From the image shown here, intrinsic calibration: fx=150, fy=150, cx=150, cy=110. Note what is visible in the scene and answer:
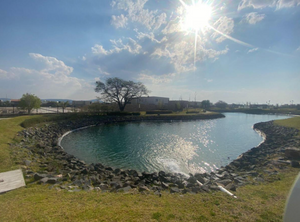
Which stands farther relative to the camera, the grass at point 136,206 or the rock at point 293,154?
the rock at point 293,154

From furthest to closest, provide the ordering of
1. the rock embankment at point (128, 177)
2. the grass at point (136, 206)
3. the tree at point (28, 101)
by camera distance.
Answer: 1. the tree at point (28, 101)
2. the rock embankment at point (128, 177)
3. the grass at point (136, 206)

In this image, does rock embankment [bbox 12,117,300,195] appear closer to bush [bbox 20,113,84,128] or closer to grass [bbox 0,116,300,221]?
grass [bbox 0,116,300,221]

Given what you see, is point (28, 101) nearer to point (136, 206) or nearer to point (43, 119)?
point (43, 119)

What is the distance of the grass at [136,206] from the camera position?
4082 mm

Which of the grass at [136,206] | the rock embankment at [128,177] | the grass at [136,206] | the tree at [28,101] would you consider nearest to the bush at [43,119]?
the tree at [28,101]

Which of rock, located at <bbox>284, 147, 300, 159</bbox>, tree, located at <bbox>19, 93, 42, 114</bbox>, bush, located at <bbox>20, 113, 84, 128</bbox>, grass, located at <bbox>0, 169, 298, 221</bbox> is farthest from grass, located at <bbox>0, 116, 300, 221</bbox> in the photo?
tree, located at <bbox>19, 93, 42, 114</bbox>

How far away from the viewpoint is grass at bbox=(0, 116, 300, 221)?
408 centimetres

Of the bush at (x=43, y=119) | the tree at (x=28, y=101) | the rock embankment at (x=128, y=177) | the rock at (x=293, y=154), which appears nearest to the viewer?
the rock embankment at (x=128, y=177)

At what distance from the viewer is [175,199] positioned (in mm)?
5508

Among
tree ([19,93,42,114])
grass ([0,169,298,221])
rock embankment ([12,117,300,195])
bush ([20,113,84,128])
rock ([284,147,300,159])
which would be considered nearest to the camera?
grass ([0,169,298,221])

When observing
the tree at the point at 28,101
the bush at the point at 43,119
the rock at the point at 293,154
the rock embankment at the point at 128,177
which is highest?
the tree at the point at 28,101

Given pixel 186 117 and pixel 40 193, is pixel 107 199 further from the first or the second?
pixel 186 117

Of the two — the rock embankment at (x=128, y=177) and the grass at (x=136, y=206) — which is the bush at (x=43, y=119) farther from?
the grass at (x=136, y=206)

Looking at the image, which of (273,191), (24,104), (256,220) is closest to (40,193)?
(256,220)
